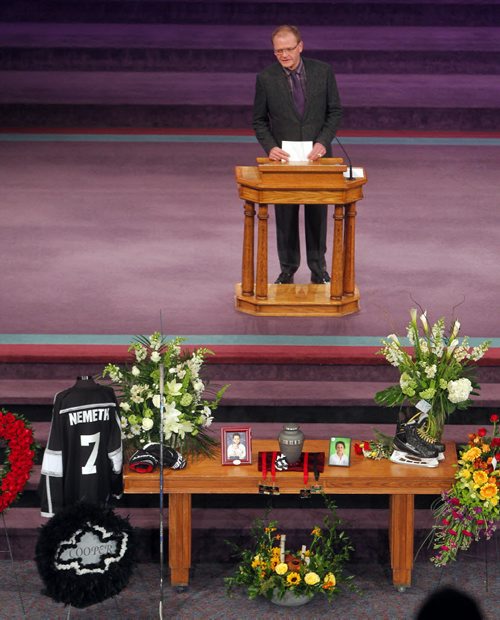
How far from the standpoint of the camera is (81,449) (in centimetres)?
681

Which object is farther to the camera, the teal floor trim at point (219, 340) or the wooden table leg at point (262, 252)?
the wooden table leg at point (262, 252)

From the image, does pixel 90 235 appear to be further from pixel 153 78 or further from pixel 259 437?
pixel 153 78

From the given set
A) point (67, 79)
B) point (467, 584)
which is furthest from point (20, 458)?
point (67, 79)

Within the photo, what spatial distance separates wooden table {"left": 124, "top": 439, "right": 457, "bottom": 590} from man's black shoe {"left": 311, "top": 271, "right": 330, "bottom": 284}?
2.12 meters

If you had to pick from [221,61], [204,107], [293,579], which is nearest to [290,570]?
[293,579]

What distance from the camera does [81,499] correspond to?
6855mm

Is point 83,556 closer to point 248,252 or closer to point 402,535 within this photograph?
point 402,535

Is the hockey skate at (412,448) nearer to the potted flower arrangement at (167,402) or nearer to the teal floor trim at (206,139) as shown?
the potted flower arrangement at (167,402)

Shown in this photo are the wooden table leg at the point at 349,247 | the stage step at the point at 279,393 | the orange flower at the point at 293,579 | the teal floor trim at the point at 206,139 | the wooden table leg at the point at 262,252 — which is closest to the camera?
the orange flower at the point at 293,579

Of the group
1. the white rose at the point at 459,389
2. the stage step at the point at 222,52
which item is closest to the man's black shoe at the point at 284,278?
the white rose at the point at 459,389

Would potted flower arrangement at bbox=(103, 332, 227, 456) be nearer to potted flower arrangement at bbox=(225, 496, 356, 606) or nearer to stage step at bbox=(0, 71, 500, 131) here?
potted flower arrangement at bbox=(225, 496, 356, 606)

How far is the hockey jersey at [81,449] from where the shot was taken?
677 cm

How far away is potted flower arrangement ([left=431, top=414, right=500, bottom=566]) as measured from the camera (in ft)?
22.1

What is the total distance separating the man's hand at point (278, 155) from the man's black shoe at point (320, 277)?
1028 millimetres
